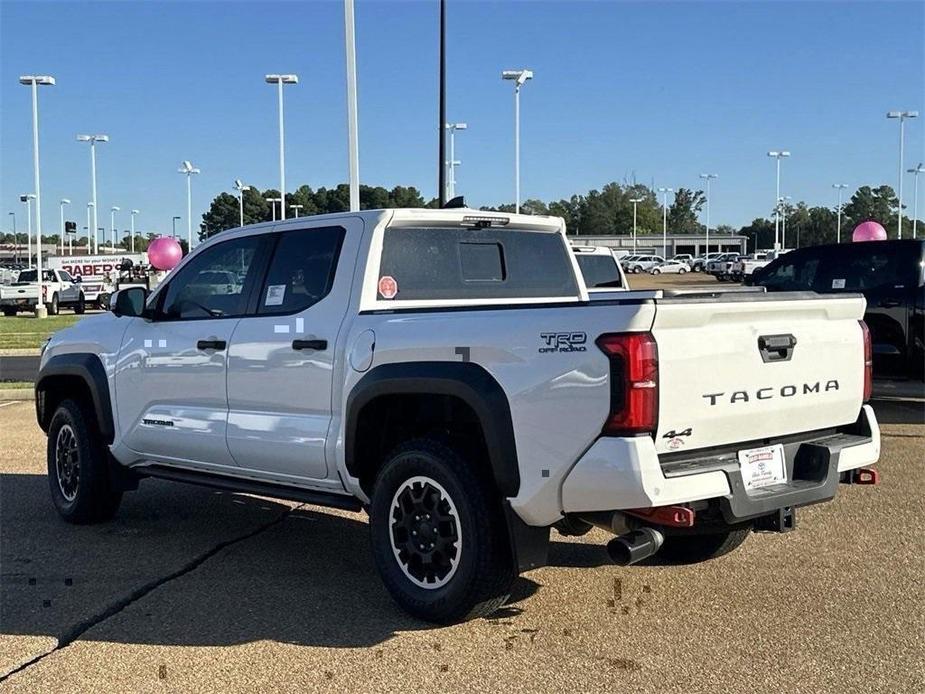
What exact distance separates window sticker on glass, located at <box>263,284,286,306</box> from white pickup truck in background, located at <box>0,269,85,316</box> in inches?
1287

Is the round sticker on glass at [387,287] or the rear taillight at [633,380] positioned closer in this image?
the rear taillight at [633,380]

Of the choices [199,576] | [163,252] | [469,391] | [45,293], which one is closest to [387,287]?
[469,391]

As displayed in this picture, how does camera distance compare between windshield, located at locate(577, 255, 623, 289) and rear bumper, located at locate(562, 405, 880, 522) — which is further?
windshield, located at locate(577, 255, 623, 289)

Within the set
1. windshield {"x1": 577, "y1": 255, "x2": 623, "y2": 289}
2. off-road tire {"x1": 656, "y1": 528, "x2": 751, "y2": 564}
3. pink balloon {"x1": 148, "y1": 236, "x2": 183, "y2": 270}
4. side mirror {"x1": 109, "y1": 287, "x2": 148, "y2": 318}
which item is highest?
pink balloon {"x1": 148, "y1": 236, "x2": 183, "y2": 270}

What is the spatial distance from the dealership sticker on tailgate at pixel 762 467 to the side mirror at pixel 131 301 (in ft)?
13.0

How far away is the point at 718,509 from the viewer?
13.7 ft

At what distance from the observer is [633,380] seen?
383 centimetres

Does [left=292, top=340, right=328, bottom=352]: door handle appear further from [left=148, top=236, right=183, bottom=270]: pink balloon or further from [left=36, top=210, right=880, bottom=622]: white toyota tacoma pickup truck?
[left=148, top=236, right=183, bottom=270]: pink balloon

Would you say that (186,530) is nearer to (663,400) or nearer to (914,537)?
(663,400)

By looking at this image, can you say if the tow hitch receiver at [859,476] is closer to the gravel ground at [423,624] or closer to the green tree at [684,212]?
the gravel ground at [423,624]

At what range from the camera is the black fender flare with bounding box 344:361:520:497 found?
4207 mm

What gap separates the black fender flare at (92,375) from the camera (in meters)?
6.48

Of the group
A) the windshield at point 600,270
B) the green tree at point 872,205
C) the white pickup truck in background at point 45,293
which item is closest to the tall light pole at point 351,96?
the windshield at point 600,270

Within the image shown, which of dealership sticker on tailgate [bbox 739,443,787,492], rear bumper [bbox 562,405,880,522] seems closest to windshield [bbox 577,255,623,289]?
rear bumper [bbox 562,405,880,522]
